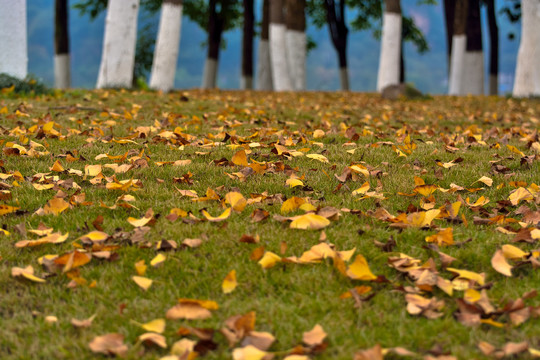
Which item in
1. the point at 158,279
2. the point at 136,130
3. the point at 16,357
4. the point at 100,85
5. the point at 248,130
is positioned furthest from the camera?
the point at 100,85

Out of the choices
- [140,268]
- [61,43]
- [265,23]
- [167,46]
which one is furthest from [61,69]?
[140,268]

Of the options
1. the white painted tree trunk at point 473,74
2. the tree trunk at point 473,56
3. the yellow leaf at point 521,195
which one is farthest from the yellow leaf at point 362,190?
the white painted tree trunk at point 473,74

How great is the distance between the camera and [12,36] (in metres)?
9.88

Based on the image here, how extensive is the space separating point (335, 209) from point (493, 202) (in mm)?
1244

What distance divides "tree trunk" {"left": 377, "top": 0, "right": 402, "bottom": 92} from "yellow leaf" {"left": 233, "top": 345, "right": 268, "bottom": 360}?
12147 mm

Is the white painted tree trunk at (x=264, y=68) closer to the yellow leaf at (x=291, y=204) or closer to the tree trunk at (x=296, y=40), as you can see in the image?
the tree trunk at (x=296, y=40)

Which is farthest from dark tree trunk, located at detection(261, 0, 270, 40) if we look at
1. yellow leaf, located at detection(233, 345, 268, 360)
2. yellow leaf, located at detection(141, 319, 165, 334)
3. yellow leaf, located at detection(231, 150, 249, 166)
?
yellow leaf, located at detection(233, 345, 268, 360)

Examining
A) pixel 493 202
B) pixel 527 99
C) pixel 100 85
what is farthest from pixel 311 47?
pixel 493 202

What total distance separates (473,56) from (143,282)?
16368 millimetres

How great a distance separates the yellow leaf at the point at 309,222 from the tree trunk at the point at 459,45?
15.4m

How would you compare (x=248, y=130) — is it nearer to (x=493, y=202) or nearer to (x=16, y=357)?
(x=493, y=202)

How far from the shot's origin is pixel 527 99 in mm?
13375

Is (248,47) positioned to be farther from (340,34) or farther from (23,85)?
(23,85)

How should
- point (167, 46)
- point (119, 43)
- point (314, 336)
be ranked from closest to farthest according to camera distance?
point (314, 336) → point (119, 43) → point (167, 46)
